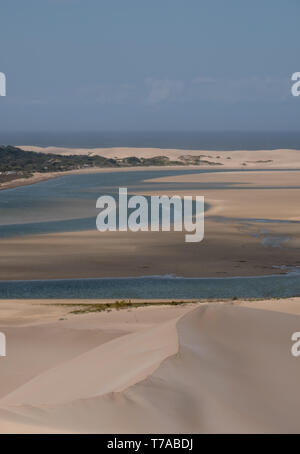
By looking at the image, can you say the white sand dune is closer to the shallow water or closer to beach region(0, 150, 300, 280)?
the shallow water

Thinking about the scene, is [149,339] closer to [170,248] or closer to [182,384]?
[182,384]

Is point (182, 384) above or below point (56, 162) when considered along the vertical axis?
below

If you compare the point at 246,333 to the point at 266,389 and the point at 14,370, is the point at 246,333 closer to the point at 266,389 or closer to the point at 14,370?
the point at 266,389

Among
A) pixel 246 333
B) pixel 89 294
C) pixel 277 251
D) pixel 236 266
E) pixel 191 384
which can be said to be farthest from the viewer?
pixel 277 251

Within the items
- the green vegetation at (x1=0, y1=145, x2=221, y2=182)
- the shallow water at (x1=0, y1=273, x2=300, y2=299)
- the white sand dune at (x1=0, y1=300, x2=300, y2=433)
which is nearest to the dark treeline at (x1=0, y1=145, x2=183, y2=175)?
the green vegetation at (x1=0, y1=145, x2=221, y2=182)

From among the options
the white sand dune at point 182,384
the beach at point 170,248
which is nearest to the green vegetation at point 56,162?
the beach at point 170,248

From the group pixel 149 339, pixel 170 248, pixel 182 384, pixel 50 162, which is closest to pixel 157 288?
pixel 170 248

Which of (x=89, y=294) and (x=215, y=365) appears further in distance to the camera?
(x=89, y=294)
